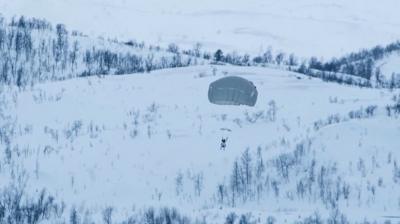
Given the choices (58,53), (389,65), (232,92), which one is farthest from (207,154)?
(58,53)

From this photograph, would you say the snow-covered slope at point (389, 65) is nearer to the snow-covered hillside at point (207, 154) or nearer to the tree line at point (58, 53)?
the tree line at point (58, 53)

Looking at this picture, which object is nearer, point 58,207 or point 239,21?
point 58,207

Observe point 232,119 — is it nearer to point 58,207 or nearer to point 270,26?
point 58,207

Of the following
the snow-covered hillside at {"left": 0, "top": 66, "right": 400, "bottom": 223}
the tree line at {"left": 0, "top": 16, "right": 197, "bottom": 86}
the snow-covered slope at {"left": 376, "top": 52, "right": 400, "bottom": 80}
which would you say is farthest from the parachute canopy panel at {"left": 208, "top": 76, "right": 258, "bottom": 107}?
the snow-covered slope at {"left": 376, "top": 52, "right": 400, "bottom": 80}

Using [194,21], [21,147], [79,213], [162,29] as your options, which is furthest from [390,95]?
[194,21]

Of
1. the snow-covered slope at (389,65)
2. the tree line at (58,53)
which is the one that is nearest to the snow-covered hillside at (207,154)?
the snow-covered slope at (389,65)

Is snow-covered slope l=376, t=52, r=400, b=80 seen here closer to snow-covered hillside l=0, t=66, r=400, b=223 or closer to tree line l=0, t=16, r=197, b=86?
tree line l=0, t=16, r=197, b=86
